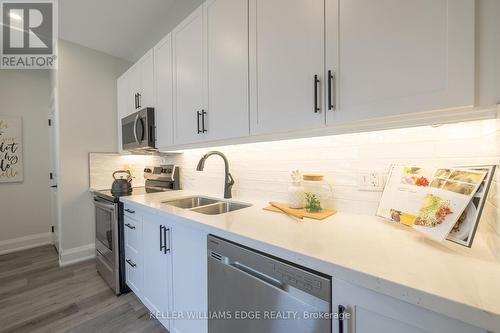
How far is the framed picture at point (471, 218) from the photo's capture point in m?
0.62

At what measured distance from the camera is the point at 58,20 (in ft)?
7.14

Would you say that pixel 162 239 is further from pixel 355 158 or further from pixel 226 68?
pixel 355 158

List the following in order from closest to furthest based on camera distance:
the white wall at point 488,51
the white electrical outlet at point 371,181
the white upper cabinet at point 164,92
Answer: the white wall at point 488,51, the white electrical outlet at point 371,181, the white upper cabinet at point 164,92

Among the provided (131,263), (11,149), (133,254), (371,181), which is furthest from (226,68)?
(11,149)

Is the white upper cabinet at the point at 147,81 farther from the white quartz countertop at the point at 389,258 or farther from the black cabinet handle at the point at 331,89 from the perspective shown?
the black cabinet handle at the point at 331,89

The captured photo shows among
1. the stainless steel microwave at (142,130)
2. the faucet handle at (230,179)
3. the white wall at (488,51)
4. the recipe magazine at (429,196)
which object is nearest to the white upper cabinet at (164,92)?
the stainless steel microwave at (142,130)

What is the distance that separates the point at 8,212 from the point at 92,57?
8.29ft

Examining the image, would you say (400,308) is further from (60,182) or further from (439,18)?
(60,182)

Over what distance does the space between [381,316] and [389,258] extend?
16 centimetres

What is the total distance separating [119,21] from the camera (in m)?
2.20

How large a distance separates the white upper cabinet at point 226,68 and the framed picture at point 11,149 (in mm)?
3407

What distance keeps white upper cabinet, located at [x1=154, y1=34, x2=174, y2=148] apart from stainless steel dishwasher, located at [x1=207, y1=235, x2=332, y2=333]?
49.0 inches

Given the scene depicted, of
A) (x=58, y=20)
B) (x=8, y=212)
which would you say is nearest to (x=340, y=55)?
(x=58, y=20)

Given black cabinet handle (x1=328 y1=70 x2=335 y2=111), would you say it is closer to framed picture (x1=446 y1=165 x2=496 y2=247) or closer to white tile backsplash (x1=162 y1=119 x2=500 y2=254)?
white tile backsplash (x1=162 y1=119 x2=500 y2=254)
